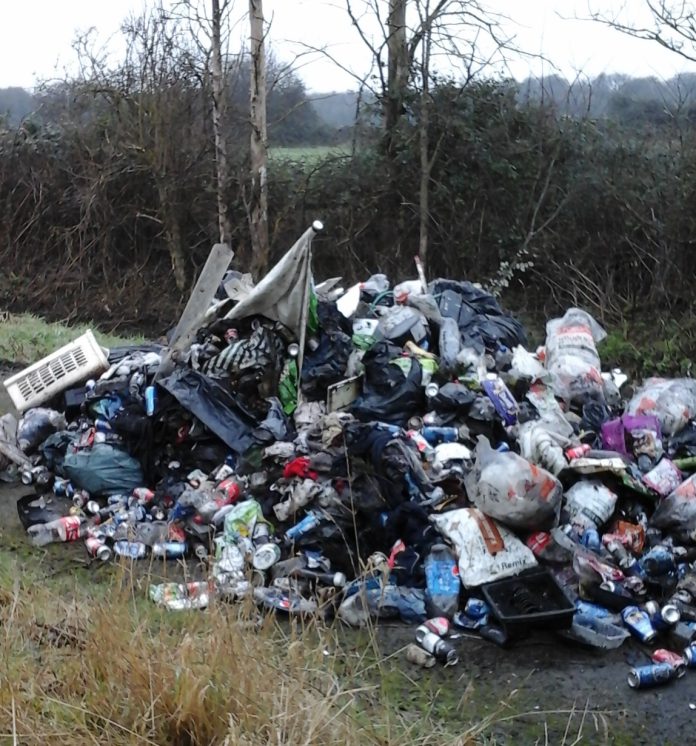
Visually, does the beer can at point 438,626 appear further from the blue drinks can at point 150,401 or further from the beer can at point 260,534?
the blue drinks can at point 150,401

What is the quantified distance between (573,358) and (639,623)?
7.86 ft

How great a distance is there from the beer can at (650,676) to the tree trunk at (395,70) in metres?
8.35

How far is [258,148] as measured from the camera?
413 inches

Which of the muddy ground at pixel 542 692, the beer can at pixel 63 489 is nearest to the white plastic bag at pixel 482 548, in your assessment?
the muddy ground at pixel 542 692

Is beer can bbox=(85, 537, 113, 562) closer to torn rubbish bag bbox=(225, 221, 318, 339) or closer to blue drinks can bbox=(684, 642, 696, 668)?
torn rubbish bag bbox=(225, 221, 318, 339)

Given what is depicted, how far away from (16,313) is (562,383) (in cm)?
786

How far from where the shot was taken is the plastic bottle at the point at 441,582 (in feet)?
12.7

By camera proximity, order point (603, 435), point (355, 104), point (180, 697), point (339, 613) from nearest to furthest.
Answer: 1. point (180, 697)
2. point (339, 613)
3. point (603, 435)
4. point (355, 104)

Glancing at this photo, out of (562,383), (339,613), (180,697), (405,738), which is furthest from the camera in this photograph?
(562,383)

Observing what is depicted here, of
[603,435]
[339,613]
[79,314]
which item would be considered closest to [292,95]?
[79,314]

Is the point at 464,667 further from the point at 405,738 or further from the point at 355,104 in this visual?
the point at 355,104

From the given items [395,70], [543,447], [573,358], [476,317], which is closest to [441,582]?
[543,447]

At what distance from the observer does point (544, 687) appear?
3.35 metres

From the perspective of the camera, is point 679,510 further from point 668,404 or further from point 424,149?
point 424,149
